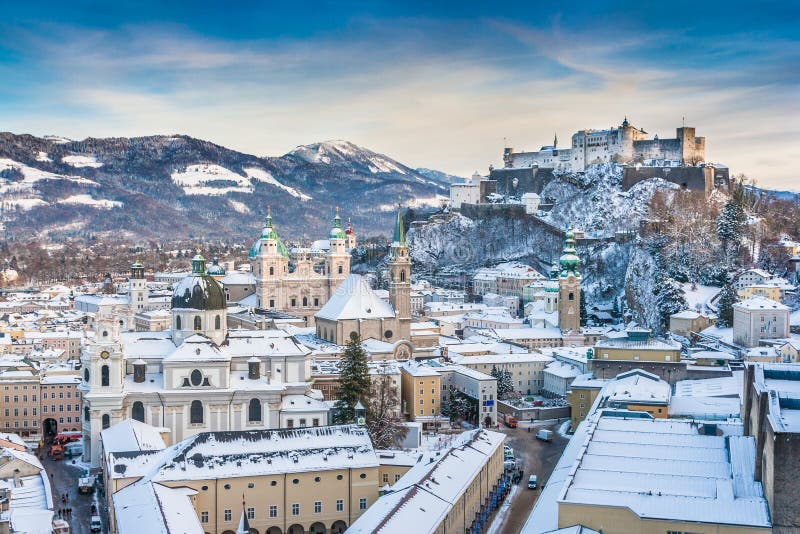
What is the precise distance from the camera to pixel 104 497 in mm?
41719

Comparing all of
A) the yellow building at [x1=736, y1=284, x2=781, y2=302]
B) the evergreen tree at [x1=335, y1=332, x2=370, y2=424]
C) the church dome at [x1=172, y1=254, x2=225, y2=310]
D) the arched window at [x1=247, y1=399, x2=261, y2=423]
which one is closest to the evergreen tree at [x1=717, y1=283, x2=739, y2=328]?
the yellow building at [x1=736, y1=284, x2=781, y2=302]

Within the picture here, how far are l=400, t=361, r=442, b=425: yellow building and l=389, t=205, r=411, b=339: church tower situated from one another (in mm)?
10060

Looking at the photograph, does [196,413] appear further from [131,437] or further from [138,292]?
[138,292]

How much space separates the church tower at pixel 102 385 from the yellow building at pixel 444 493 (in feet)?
57.4

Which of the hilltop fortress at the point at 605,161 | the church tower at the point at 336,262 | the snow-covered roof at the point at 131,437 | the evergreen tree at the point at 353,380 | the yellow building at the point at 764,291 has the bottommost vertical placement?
the snow-covered roof at the point at 131,437

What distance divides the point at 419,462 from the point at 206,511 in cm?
909

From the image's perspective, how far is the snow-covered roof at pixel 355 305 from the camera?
6562 cm

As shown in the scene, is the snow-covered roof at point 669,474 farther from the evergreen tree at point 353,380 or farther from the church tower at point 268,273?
the church tower at point 268,273

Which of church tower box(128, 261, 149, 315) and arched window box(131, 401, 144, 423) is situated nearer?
arched window box(131, 401, 144, 423)

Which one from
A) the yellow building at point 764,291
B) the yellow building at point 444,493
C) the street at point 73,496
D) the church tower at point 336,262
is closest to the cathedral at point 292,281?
the church tower at point 336,262

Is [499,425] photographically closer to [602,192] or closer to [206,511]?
[206,511]

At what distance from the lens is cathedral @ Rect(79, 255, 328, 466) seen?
47875mm

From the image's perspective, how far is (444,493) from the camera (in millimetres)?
35062

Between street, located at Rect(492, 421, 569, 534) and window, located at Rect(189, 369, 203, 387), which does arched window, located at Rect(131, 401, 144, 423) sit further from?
street, located at Rect(492, 421, 569, 534)
